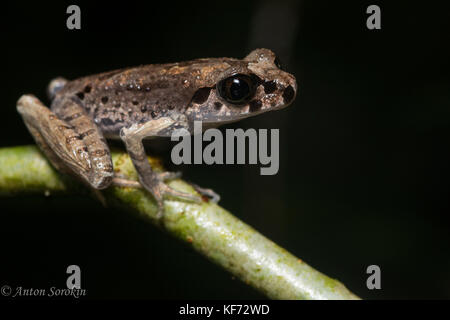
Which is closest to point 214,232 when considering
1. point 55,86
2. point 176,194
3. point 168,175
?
point 176,194

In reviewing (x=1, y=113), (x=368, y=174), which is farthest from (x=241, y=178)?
(x=1, y=113)

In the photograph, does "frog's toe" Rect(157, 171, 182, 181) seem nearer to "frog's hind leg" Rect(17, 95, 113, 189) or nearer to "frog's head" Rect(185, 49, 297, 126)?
"frog's hind leg" Rect(17, 95, 113, 189)

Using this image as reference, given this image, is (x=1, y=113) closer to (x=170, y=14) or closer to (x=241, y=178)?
(x=170, y=14)

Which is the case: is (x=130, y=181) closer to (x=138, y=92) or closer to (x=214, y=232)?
(x=214, y=232)

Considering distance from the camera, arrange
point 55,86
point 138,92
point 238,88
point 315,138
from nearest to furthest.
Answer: point 238,88
point 138,92
point 55,86
point 315,138

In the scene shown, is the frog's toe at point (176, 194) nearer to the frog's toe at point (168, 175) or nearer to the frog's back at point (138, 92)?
the frog's toe at point (168, 175)

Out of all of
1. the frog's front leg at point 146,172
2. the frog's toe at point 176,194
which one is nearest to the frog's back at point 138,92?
the frog's front leg at point 146,172
